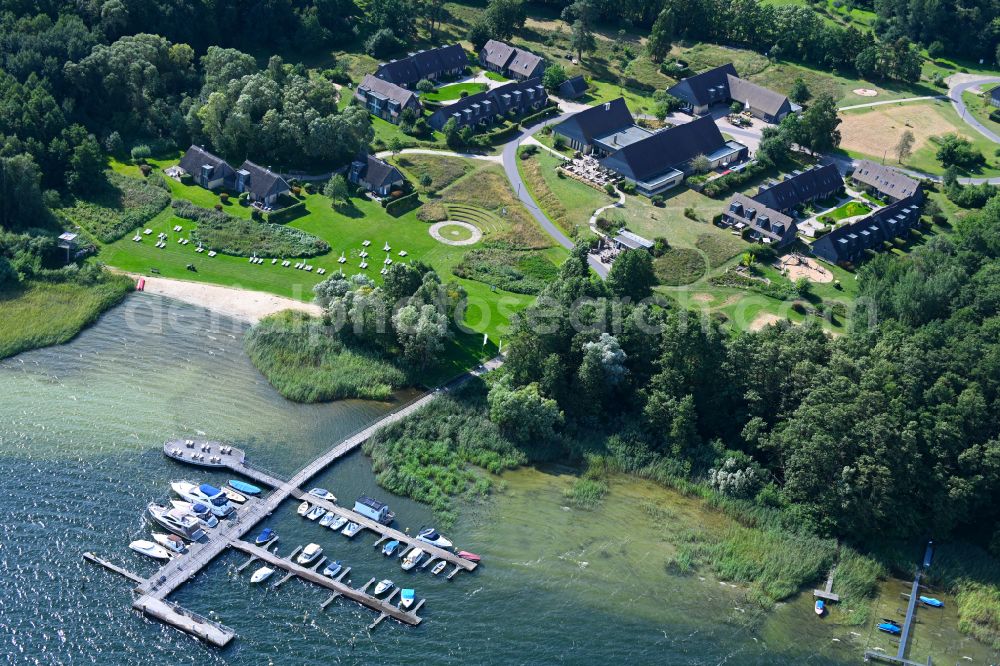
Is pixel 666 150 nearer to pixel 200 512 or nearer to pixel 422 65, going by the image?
pixel 422 65

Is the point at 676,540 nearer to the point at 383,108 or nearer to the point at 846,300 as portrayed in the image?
the point at 846,300

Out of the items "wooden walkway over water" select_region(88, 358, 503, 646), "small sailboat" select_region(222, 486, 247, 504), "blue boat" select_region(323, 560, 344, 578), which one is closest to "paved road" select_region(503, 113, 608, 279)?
"wooden walkway over water" select_region(88, 358, 503, 646)

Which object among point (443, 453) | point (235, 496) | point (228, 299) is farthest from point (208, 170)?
point (443, 453)

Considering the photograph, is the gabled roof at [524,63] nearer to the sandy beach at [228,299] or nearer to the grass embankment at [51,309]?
the sandy beach at [228,299]

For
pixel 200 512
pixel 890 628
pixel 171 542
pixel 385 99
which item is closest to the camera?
pixel 171 542

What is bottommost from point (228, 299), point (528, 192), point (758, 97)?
point (228, 299)

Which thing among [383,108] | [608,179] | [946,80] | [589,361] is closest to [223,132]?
[383,108]

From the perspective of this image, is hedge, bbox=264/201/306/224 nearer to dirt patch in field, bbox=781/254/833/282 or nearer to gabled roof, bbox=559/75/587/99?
gabled roof, bbox=559/75/587/99
